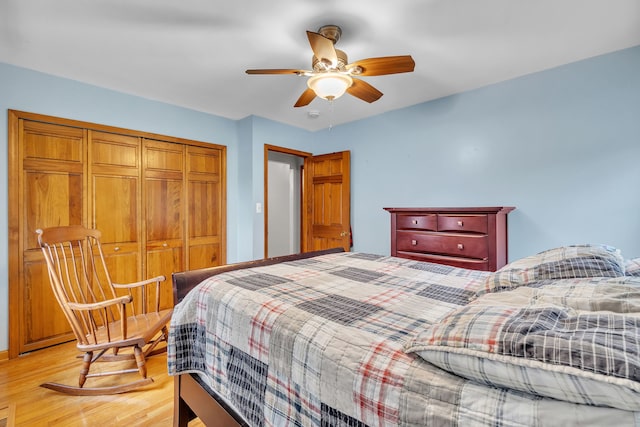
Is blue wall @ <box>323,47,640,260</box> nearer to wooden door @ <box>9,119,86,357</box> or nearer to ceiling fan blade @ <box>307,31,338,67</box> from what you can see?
ceiling fan blade @ <box>307,31,338,67</box>

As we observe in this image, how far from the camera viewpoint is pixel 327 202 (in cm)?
416

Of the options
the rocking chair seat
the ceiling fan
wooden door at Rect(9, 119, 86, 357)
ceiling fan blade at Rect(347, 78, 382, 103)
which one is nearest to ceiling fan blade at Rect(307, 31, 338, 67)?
the ceiling fan

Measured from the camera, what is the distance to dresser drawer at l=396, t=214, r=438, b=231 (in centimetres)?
277

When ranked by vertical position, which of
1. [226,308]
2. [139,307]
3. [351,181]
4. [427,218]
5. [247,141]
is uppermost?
[247,141]

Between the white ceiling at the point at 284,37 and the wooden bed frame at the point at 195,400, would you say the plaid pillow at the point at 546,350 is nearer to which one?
the wooden bed frame at the point at 195,400

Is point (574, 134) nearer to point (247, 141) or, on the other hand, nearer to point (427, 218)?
point (427, 218)

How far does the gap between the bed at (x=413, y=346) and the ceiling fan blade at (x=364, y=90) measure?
1375 millimetres

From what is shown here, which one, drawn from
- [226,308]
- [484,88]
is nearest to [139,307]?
[226,308]

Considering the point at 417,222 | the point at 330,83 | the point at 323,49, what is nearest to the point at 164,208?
the point at 330,83

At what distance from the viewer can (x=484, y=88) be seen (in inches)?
112

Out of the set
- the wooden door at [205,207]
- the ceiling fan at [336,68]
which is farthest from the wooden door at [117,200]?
the ceiling fan at [336,68]

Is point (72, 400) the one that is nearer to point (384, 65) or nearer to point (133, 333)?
point (133, 333)

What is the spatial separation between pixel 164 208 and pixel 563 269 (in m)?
3.47

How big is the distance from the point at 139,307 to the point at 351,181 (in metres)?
2.84
